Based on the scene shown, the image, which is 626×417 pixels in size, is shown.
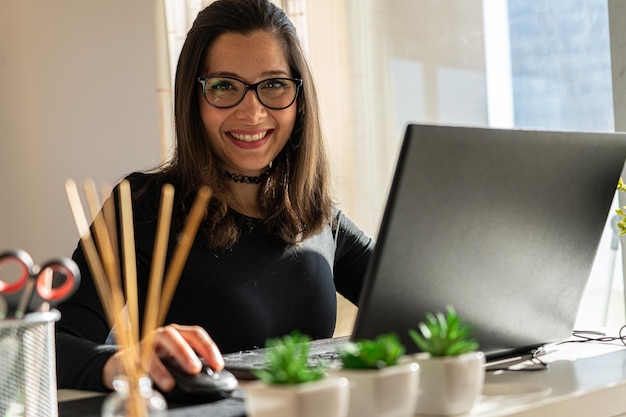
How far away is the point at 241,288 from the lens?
1.70 meters

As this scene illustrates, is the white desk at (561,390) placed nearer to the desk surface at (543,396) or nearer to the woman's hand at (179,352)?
the desk surface at (543,396)

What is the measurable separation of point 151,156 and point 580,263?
92.9 inches

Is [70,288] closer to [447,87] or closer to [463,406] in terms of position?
[463,406]

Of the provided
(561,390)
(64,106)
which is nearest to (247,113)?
(561,390)

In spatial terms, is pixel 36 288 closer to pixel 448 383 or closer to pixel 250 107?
pixel 448 383

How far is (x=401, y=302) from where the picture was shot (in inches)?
41.8

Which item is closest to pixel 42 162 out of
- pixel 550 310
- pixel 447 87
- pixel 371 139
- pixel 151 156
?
pixel 151 156

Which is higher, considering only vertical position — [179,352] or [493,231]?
[493,231]

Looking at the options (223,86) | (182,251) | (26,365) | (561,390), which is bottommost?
(561,390)

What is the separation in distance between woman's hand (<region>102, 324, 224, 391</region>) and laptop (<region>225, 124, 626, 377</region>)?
0.09 m

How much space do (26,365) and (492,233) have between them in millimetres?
588

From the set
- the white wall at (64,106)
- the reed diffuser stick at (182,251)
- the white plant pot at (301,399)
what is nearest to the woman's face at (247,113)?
the reed diffuser stick at (182,251)

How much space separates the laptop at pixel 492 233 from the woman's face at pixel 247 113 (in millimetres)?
563

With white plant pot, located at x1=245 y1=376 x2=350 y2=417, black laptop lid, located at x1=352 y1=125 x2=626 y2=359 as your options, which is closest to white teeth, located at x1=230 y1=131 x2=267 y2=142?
black laptop lid, located at x1=352 y1=125 x2=626 y2=359
